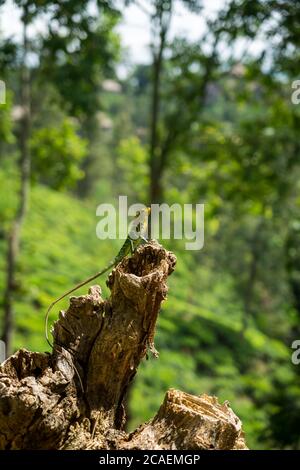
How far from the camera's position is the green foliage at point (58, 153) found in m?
11.3

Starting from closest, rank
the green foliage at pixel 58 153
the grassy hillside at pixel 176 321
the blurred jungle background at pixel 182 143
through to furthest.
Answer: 1. the blurred jungle background at pixel 182 143
2. the green foliage at pixel 58 153
3. the grassy hillside at pixel 176 321

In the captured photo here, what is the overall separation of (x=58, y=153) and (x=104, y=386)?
9.11 m

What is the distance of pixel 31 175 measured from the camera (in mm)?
11742

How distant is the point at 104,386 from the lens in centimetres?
276

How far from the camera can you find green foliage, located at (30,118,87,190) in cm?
1130

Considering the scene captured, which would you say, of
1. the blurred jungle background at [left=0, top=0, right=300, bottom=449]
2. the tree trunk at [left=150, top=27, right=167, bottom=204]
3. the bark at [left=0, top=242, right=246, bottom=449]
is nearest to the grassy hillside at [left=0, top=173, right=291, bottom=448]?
the blurred jungle background at [left=0, top=0, right=300, bottom=449]

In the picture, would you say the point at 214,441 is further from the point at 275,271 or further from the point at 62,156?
the point at 275,271

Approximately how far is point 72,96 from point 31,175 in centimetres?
353

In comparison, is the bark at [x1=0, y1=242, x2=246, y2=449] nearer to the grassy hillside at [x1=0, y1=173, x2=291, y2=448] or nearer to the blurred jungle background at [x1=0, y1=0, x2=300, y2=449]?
the blurred jungle background at [x1=0, y1=0, x2=300, y2=449]

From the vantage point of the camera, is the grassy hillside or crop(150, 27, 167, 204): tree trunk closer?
crop(150, 27, 167, 204): tree trunk

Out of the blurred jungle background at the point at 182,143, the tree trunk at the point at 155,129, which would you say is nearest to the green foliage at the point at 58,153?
the blurred jungle background at the point at 182,143

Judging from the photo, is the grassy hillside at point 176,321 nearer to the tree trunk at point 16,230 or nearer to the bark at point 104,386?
the tree trunk at point 16,230

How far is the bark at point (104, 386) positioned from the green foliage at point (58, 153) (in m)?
8.54

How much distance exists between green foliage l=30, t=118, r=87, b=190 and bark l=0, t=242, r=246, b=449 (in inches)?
336
